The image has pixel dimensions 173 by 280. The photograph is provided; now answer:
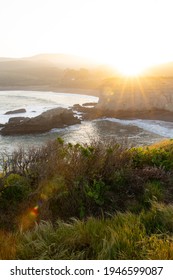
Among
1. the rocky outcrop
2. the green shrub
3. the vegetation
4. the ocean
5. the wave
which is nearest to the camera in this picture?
the vegetation

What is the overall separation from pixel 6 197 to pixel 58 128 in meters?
35.0

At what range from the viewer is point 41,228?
470cm

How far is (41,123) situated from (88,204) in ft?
115

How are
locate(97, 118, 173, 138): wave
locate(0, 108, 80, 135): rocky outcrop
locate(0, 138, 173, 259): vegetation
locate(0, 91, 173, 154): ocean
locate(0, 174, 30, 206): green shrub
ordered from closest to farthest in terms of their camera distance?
locate(0, 138, 173, 259): vegetation, locate(0, 174, 30, 206): green shrub, locate(0, 91, 173, 154): ocean, locate(97, 118, 173, 138): wave, locate(0, 108, 80, 135): rocky outcrop

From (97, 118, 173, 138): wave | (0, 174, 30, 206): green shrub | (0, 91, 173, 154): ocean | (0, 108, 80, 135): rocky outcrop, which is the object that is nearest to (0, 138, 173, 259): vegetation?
(0, 174, 30, 206): green shrub

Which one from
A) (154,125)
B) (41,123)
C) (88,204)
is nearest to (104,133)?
(154,125)

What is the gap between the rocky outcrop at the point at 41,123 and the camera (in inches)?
1524

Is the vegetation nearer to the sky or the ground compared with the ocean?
nearer to the sky

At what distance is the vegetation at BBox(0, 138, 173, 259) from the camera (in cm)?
403

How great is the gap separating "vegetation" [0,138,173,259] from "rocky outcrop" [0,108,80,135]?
31.2 metres

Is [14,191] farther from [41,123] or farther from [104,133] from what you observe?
[41,123]

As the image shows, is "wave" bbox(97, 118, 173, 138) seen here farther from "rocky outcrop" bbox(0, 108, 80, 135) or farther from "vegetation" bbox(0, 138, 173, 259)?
"vegetation" bbox(0, 138, 173, 259)

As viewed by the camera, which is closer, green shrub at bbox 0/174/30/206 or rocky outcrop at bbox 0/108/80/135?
green shrub at bbox 0/174/30/206

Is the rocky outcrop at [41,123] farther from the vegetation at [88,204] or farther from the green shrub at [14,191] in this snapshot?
the green shrub at [14,191]
